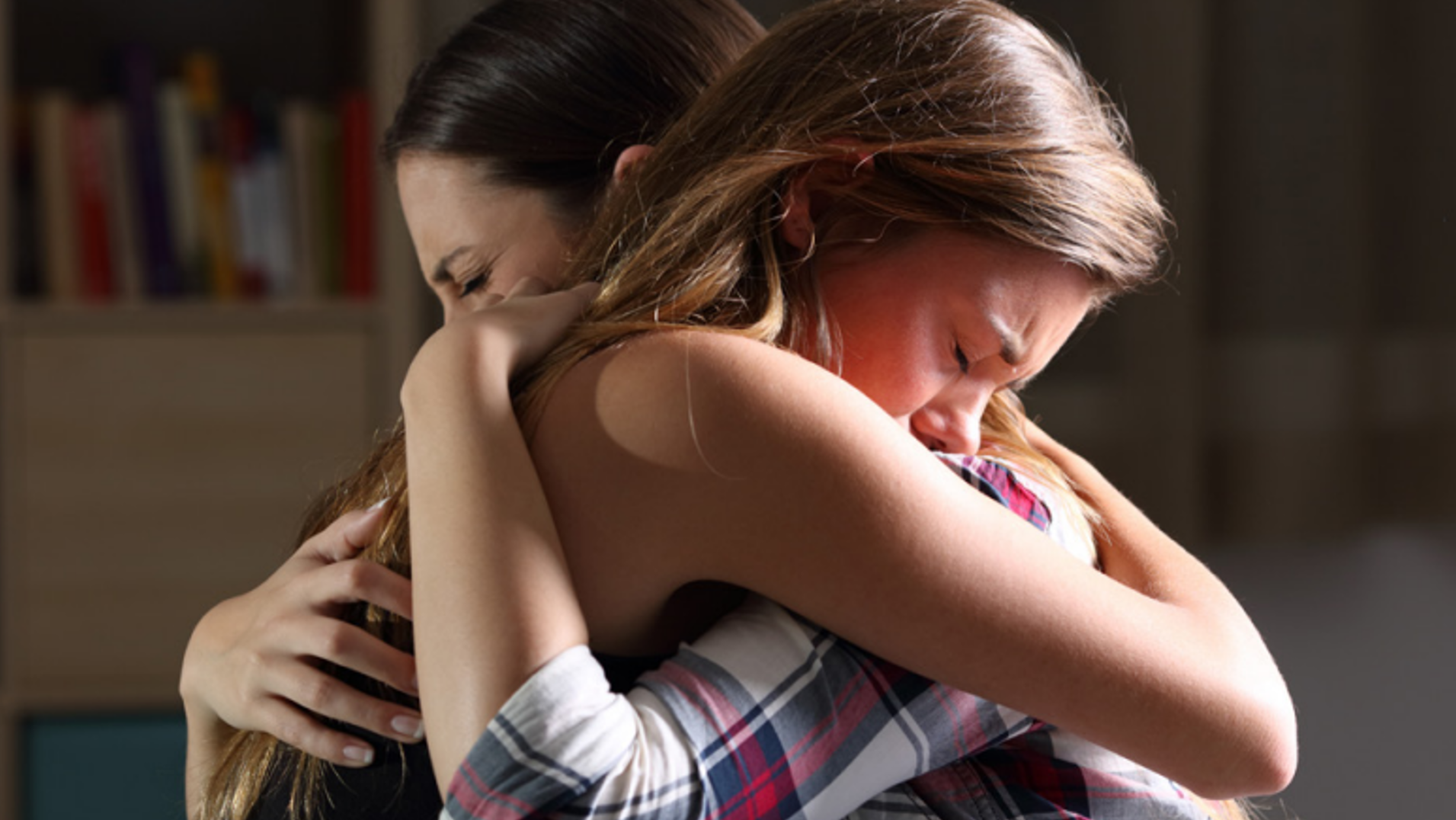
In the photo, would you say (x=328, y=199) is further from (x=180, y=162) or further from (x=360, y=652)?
(x=360, y=652)

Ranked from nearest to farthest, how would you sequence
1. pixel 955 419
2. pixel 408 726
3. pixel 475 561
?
1. pixel 475 561
2. pixel 408 726
3. pixel 955 419

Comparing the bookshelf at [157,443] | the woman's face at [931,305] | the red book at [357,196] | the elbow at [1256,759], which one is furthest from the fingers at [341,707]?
the red book at [357,196]

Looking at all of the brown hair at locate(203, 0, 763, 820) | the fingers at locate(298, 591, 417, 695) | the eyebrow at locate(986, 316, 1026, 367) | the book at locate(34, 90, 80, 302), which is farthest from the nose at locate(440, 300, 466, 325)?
the book at locate(34, 90, 80, 302)

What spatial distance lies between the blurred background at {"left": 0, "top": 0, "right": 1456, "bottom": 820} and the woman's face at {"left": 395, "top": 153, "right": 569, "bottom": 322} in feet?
2.75

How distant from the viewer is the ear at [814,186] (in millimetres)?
794

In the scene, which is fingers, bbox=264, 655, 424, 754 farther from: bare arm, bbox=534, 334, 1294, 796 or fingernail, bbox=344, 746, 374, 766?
bare arm, bbox=534, 334, 1294, 796

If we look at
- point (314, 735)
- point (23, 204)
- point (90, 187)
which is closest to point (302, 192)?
point (90, 187)

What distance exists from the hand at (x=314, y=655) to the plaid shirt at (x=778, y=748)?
13 centimetres

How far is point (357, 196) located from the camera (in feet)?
7.04

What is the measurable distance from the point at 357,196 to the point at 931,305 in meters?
1.51

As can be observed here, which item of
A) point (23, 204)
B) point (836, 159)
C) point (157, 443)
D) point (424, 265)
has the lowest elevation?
point (157, 443)

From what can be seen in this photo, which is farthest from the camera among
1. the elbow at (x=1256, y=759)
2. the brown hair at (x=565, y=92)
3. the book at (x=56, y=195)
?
the book at (x=56, y=195)

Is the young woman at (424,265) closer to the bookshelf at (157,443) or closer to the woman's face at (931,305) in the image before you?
the woman's face at (931,305)

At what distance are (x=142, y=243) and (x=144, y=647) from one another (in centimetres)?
59
